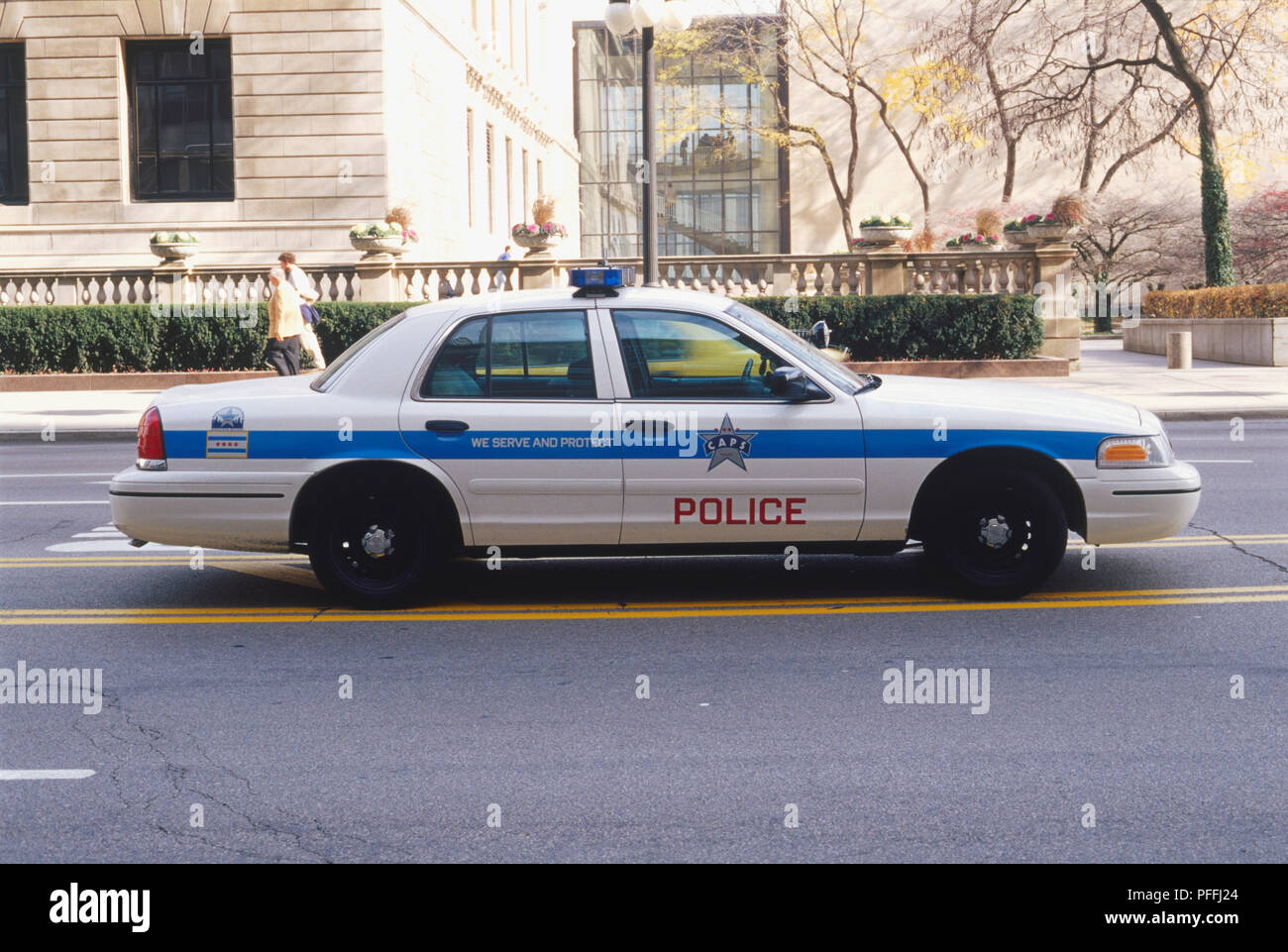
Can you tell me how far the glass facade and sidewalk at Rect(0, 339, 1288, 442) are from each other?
3214cm

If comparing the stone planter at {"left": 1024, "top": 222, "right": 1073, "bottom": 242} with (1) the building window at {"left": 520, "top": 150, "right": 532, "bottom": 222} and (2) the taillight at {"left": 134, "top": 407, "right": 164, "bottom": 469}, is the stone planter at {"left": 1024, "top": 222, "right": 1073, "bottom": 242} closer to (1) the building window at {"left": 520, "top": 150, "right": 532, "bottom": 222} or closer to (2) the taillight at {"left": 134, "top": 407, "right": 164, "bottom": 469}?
(2) the taillight at {"left": 134, "top": 407, "right": 164, "bottom": 469}

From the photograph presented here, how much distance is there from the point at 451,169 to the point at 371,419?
107ft

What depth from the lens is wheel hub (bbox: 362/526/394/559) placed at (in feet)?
25.0

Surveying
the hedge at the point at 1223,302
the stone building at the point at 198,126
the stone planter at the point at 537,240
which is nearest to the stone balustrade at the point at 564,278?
the stone planter at the point at 537,240

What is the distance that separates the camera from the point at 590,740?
551 cm

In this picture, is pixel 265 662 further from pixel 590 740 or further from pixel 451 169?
pixel 451 169

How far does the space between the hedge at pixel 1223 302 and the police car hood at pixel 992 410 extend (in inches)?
845

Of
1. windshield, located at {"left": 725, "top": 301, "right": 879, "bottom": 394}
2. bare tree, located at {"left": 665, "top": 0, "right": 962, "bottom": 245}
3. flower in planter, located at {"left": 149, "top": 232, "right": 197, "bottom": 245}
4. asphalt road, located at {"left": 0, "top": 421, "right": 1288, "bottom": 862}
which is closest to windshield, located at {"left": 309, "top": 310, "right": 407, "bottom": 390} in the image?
asphalt road, located at {"left": 0, "top": 421, "right": 1288, "bottom": 862}

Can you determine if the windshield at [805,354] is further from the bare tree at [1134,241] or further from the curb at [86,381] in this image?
the bare tree at [1134,241]

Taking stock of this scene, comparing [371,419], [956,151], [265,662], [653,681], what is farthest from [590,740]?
[956,151]

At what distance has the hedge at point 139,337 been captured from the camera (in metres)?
25.6
